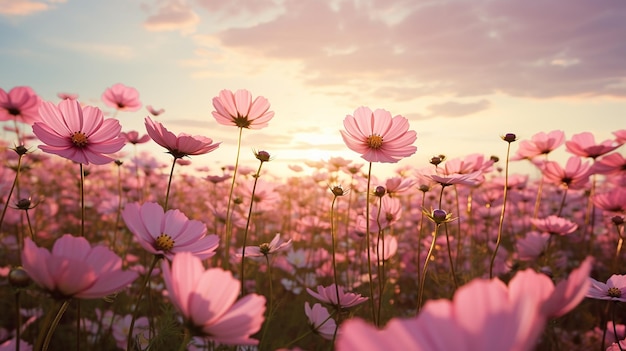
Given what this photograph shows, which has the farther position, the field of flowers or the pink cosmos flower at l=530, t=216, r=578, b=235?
the pink cosmos flower at l=530, t=216, r=578, b=235

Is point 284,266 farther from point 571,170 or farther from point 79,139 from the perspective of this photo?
point 79,139

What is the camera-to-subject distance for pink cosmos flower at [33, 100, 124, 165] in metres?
1.08

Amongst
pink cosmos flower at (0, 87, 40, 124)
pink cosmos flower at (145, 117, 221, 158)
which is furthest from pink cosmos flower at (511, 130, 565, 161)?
pink cosmos flower at (0, 87, 40, 124)

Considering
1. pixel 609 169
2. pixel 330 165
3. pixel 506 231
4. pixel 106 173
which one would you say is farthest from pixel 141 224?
pixel 106 173

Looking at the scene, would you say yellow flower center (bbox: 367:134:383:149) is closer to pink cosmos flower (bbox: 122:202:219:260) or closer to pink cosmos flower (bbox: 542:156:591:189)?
pink cosmos flower (bbox: 122:202:219:260)

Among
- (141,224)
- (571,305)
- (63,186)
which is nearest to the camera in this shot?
(571,305)

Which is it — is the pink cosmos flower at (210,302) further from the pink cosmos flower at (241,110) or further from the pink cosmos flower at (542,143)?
the pink cosmos flower at (542,143)

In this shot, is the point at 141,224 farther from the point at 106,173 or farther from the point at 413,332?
the point at 106,173

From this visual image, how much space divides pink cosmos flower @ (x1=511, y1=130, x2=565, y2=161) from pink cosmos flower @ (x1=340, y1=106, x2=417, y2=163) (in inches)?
36.3

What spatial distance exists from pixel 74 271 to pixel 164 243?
0.23m

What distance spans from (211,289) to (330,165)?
78.5 inches

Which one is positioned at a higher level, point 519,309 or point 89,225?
point 519,309

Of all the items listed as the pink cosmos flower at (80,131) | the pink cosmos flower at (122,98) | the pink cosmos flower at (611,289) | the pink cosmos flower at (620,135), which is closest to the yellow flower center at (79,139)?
the pink cosmos flower at (80,131)

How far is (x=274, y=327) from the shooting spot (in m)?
2.20
